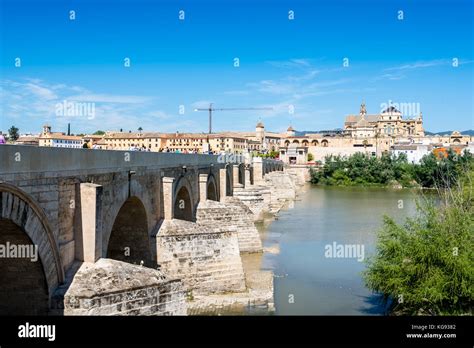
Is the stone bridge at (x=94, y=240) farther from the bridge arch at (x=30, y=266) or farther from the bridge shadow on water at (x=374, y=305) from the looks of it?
the bridge shadow on water at (x=374, y=305)

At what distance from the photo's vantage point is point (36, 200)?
332 inches

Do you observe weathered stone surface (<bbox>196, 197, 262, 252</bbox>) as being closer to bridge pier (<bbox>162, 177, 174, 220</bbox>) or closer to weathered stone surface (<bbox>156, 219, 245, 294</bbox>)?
bridge pier (<bbox>162, 177, 174, 220</bbox>)

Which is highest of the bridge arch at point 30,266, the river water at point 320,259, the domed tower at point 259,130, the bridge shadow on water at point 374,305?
the domed tower at point 259,130

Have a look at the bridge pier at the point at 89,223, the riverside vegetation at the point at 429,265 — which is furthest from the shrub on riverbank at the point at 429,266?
the bridge pier at the point at 89,223

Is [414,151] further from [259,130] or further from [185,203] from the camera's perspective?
[185,203]

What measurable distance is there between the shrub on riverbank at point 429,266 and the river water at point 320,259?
7.24ft

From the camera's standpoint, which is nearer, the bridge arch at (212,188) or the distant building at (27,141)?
the distant building at (27,141)

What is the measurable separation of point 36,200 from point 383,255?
29.7ft

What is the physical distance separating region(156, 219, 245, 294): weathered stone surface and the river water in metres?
1.74

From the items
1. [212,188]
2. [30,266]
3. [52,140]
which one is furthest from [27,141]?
[52,140]

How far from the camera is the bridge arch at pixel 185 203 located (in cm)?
2077

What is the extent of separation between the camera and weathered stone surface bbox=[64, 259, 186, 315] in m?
9.04

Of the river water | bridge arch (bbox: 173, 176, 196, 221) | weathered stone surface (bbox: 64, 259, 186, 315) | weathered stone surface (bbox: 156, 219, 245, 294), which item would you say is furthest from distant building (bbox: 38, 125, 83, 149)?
weathered stone surface (bbox: 64, 259, 186, 315)
